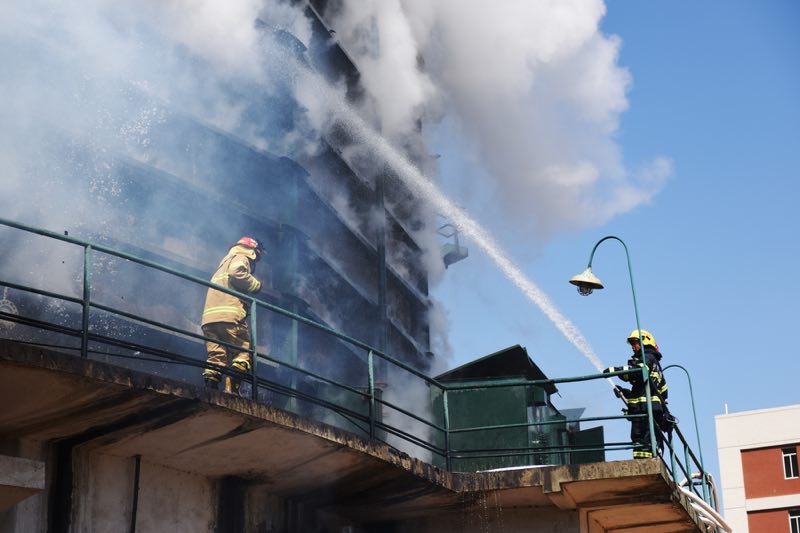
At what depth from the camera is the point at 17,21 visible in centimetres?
1391

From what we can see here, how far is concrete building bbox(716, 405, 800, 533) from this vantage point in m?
45.9

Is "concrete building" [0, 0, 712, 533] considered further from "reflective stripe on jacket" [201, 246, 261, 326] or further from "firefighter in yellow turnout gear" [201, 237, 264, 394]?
"reflective stripe on jacket" [201, 246, 261, 326]

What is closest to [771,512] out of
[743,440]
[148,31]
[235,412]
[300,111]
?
[743,440]

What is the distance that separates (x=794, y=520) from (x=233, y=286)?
3851 centimetres

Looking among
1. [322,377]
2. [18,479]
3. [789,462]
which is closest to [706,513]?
[322,377]

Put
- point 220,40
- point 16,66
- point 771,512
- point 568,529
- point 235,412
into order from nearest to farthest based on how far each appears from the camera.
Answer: point 235,412 < point 568,529 < point 16,66 < point 220,40 < point 771,512

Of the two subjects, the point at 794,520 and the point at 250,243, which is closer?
the point at 250,243

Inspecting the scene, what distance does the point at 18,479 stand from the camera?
8.62m

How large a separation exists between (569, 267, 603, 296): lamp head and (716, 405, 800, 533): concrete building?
115ft

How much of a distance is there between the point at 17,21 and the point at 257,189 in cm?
433

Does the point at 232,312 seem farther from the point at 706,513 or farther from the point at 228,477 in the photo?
the point at 706,513

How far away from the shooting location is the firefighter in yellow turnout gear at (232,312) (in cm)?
1170

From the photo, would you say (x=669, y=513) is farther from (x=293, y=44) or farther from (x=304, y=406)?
(x=293, y=44)

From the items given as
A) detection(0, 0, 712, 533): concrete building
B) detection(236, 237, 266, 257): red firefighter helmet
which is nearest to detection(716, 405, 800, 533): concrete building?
detection(0, 0, 712, 533): concrete building
